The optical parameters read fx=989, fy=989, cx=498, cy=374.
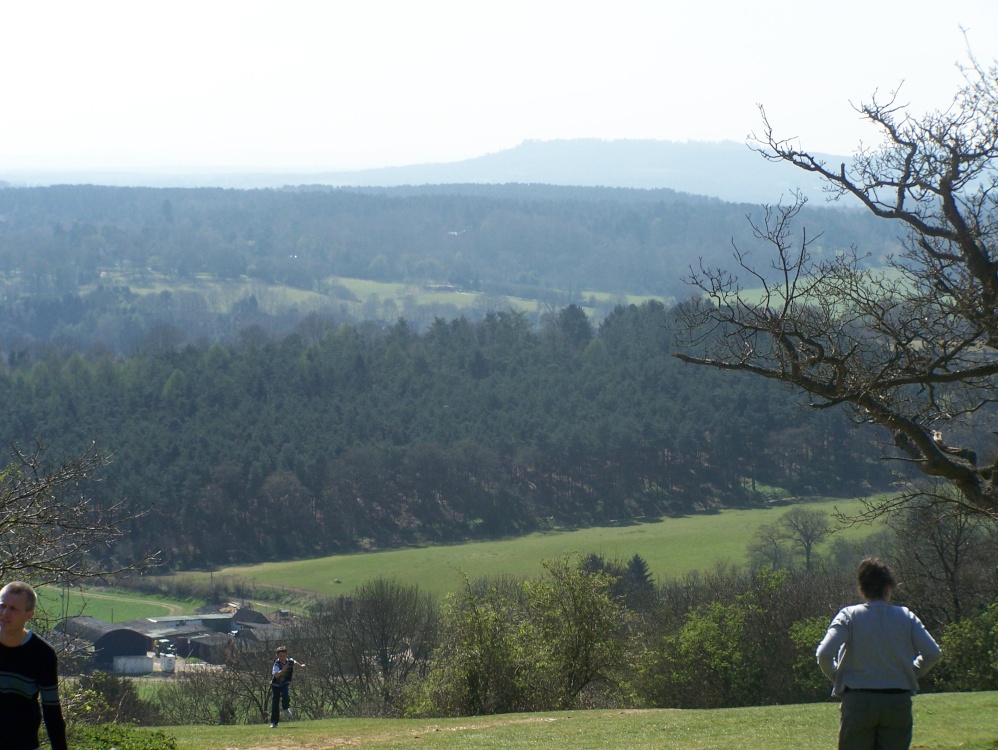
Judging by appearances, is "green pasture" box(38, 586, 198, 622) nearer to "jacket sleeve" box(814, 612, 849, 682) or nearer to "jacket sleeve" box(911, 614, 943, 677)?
"jacket sleeve" box(814, 612, 849, 682)

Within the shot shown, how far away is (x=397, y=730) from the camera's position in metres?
16.4

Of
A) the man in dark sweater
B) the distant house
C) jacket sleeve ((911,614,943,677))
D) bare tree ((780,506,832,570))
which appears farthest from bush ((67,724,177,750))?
bare tree ((780,506,832,570))

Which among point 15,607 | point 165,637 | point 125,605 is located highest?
point 15,607

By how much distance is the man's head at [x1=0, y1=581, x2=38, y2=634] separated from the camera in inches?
212

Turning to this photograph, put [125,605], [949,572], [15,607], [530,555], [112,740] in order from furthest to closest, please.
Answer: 1. [530,555]
2. [125,605]
3. [949,572]
4. [112,740]
5. [15,607]

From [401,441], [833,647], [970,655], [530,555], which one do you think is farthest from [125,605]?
[833,647]

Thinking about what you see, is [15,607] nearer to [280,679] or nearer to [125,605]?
[280,679]

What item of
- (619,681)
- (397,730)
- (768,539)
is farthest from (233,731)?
(768,539)

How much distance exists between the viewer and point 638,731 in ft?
45.6

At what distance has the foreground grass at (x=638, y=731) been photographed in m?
11.8

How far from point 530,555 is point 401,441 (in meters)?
33.9

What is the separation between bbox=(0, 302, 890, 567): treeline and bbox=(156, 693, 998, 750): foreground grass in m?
72.0

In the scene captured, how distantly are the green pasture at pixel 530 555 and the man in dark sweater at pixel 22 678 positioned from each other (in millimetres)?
56696

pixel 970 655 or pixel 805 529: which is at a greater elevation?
pixel 970 655
